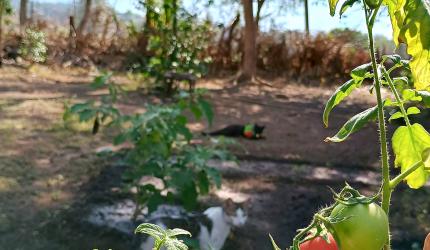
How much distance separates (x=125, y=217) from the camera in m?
3.46

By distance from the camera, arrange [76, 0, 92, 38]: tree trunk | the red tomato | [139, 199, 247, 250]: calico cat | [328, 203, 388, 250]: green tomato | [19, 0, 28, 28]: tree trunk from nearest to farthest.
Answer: [328, 203, 388, 250]: green tomato → [139, 199, 247, 250]: calico cat → the red tomato → [19, 0, 28, 28]: tree trunk → [76, 0, 92, 38]: tree trunk

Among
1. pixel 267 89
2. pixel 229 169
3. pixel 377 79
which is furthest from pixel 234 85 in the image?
pixel 377 79

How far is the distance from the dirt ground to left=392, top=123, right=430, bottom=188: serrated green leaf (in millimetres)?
2595

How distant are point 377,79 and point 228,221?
290cm

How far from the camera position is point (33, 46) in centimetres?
1065

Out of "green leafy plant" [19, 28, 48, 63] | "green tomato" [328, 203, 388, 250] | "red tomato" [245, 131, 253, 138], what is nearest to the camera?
"green tomato" [328, 203, 388, 250]

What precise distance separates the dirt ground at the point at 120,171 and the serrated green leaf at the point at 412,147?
2.59m

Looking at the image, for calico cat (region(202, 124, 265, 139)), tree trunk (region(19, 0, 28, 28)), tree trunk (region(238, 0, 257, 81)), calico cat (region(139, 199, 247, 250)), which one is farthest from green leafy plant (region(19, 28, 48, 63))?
calico cat (region(139, 199, 247, 250))

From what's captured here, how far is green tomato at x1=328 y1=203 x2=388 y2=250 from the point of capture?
476 millimetres

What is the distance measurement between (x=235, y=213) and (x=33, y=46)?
8.15 meters

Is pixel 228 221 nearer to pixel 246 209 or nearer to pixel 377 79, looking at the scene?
pixel 246 209

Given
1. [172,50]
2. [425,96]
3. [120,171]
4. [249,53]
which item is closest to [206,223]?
[120,171]

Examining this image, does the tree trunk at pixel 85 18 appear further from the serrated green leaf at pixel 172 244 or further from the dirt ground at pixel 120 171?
the serrated green leaf at pixel 172 244

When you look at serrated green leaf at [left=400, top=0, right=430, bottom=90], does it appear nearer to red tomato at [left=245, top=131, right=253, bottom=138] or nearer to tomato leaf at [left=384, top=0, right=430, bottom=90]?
tomato leaf at [left=384, top=0, right=430, bottom=90]
